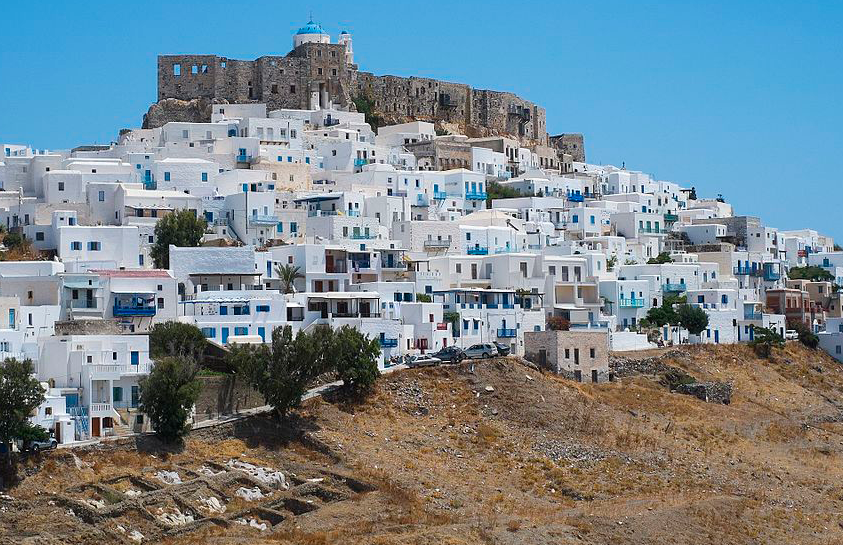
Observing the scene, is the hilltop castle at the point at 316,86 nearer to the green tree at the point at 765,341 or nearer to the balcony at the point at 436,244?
the balcony at the point at 436,244

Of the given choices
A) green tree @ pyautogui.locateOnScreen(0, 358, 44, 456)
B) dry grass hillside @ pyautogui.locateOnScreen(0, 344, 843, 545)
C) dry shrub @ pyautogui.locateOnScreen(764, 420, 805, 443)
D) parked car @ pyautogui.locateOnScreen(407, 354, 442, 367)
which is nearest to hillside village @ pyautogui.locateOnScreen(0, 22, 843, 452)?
parked car @ pyautogui.locateOnScreen(407, 354, 442, 367)

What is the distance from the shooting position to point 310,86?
98.4 m

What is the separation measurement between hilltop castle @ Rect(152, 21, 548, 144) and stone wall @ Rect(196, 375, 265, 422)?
4392 cm

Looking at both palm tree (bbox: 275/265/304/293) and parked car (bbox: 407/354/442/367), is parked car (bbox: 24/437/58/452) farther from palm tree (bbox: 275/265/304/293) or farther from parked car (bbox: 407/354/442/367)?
palm tree (bbox: 275/265/304/293)

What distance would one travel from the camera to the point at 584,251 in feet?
252

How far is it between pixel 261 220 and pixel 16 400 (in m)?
28.7

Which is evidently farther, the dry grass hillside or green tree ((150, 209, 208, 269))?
green tree ((150, 209, 208, 269))

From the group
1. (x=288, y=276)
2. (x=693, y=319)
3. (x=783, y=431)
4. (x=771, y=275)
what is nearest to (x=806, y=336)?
(x=771, y=275)

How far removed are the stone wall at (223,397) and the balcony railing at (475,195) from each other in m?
38.0

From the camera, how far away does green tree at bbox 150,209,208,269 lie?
66562 millimetres

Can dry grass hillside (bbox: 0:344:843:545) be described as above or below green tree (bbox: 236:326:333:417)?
below

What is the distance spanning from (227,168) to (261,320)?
77.4ft

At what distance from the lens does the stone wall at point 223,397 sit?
5141cm

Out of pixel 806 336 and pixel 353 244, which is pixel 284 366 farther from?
pixel 806 336
